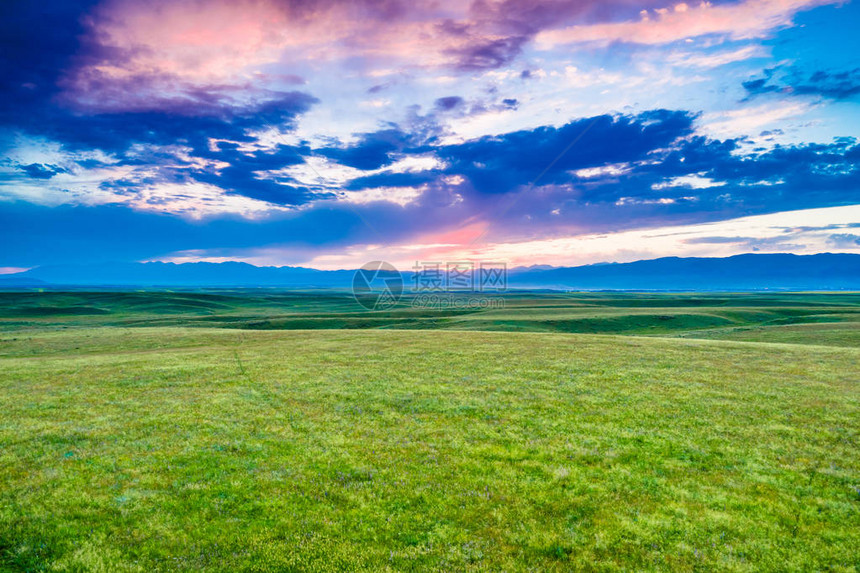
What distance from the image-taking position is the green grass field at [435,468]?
388 inches

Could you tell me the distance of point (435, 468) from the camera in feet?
46.1

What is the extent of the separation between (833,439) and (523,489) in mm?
14105

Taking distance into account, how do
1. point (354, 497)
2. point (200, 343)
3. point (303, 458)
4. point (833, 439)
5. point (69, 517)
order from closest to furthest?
1. point (69, 517)
2. point (354, 497)
3. point (303, 458)
4. point (833, 439)
5. point (200, 343)

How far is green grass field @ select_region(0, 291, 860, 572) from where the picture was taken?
984 cm

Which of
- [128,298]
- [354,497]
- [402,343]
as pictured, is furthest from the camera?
[128,298]

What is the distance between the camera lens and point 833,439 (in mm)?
16250

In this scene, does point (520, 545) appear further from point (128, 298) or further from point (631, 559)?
point (128, 298)

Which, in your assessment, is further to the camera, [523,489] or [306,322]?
[306,322]

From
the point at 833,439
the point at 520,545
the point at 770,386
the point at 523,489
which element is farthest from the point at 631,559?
the point at 770,386

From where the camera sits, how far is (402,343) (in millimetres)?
45688

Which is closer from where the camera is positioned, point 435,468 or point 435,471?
point 435,471

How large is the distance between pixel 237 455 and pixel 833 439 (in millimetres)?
24169

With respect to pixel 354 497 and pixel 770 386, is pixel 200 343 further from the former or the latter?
pixel 770 386

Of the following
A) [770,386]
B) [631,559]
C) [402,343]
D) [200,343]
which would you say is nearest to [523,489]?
[631,559]
